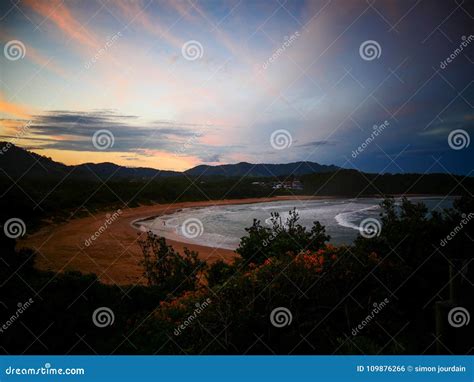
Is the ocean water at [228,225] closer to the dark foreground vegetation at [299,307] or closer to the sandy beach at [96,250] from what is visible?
the sandy beach at [96,250]

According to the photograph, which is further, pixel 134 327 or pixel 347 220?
pixel 347 220

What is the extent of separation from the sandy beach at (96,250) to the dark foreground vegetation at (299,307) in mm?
2389

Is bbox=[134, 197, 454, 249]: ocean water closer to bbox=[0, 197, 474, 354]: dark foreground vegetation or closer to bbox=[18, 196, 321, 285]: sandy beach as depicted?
bbox=[18, 196, 321, 285]: sandy beach

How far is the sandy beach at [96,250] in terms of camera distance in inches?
349

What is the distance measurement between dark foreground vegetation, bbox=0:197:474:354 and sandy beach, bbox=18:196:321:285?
2.39 m

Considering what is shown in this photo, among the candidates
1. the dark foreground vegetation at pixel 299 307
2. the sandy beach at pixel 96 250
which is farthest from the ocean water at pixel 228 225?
the dark foreground vegetation at pixel 299 307

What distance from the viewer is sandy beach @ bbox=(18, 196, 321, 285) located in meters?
8.87

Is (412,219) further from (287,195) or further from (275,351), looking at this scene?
(287,195)

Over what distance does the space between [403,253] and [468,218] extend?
33.5 inches

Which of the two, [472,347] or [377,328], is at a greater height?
[472,347]
